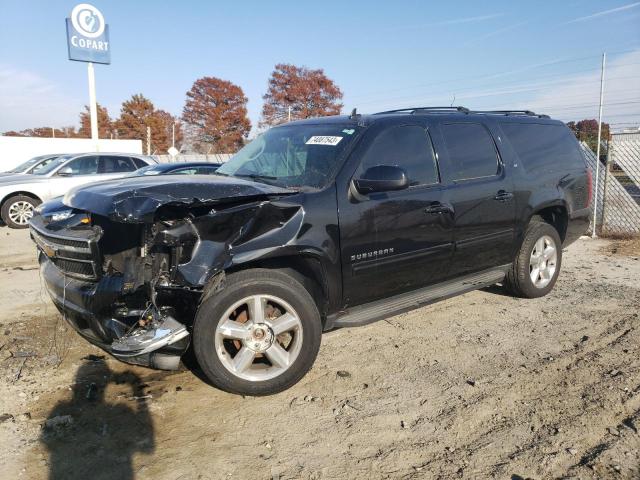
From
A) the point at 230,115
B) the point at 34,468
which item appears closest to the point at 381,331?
the point at 34,468

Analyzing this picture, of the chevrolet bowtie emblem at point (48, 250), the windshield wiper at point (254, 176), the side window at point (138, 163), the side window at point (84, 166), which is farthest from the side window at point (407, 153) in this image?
the side window at point (84, 166)

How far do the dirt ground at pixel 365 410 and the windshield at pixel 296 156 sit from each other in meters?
1.47

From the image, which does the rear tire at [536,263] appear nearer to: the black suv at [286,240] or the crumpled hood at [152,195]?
the black suv at [286,240]

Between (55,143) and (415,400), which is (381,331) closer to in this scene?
(415,400)

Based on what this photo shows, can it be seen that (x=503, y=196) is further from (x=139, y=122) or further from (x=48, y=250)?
(x=139, y=122)

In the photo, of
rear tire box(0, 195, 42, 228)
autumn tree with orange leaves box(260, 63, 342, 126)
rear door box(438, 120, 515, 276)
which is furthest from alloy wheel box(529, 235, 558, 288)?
autumn tree with orange leaves box(260, 63, 342, 126)

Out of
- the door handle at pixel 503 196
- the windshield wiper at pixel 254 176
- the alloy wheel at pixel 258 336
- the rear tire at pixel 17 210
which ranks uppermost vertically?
the windshield wiper at pixel 254 176

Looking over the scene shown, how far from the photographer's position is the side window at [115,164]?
458 inches

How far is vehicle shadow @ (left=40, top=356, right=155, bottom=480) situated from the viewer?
256 centimetres

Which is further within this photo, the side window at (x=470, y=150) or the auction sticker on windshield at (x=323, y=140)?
the side window at (x=470, y=150)

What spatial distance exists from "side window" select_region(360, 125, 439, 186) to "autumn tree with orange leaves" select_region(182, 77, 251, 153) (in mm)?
50534

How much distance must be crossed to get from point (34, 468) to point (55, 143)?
30601mm

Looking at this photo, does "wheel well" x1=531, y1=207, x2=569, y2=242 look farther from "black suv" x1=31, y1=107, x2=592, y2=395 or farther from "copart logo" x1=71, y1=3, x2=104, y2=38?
"copart logo" x1=71, y1=3, x2=104, y2=38

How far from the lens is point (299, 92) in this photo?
172 feet
